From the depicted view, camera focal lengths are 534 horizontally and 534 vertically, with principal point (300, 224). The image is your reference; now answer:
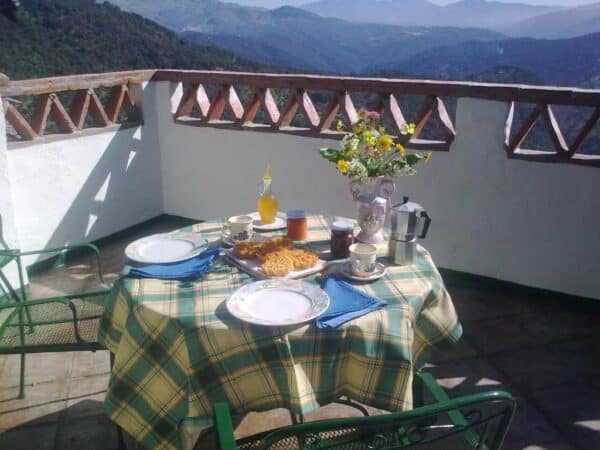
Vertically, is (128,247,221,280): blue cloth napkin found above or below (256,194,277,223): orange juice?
below

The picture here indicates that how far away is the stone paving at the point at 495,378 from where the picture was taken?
210 cm

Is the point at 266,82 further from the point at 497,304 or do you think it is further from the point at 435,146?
the point at 497,304

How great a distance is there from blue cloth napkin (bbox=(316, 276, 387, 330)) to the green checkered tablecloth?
0.02m

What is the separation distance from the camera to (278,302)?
150 centimetres

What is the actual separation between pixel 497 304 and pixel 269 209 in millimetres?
1785

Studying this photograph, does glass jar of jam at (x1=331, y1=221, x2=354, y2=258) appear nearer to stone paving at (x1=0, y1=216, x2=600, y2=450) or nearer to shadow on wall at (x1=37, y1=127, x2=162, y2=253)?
stone paving at (x1=0, y1=216, x2=600, y2=450)

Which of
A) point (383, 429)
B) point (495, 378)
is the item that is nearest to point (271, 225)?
point (383, 429)

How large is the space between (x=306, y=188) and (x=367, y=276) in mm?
2201

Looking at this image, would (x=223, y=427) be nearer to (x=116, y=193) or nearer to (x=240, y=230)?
(x=240, y=230)

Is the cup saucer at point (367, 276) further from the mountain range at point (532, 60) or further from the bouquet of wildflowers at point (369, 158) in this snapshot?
the mountain range at point (532, 60)

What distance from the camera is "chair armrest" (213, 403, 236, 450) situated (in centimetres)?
115

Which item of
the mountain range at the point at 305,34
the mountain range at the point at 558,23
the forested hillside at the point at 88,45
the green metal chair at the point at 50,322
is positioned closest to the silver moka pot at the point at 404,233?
the green metal chair at the point at 50,322

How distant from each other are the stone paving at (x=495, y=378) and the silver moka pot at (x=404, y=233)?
84 cm

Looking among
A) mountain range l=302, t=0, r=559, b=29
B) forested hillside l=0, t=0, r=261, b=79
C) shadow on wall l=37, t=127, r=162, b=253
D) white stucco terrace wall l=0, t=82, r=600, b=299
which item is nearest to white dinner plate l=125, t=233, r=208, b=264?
white stucco terrace wall l=0, t=82, r=600, b=299
